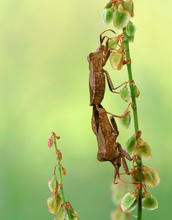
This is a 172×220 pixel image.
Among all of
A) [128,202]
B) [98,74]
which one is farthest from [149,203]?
[98,74]

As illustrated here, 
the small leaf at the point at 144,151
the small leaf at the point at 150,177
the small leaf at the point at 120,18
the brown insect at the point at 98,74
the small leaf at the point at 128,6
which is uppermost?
the small leaf at the point at 128,6

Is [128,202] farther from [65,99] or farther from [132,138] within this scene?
[65,99]

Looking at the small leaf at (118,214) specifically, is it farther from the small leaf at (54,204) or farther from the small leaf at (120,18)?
the small leaf at (120,18)

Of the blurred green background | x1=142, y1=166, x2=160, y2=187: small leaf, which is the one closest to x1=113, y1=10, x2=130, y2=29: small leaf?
x1=142, y1=166, x2=160, y2=187: small leaf

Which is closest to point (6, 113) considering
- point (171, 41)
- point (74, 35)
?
point (74, 35)

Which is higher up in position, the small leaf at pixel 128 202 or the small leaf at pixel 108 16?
the small leaf at pixel 108 16

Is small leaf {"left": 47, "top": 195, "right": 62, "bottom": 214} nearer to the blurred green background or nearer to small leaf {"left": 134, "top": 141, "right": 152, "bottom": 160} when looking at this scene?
small leaf {"left": 134, "top": 141, "right": 152, "bottom": 160}

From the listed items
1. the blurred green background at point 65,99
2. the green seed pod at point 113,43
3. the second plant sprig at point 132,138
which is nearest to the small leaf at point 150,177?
the second plant sprig at point 132,138

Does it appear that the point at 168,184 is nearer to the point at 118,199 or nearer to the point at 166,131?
the point at 166,131
